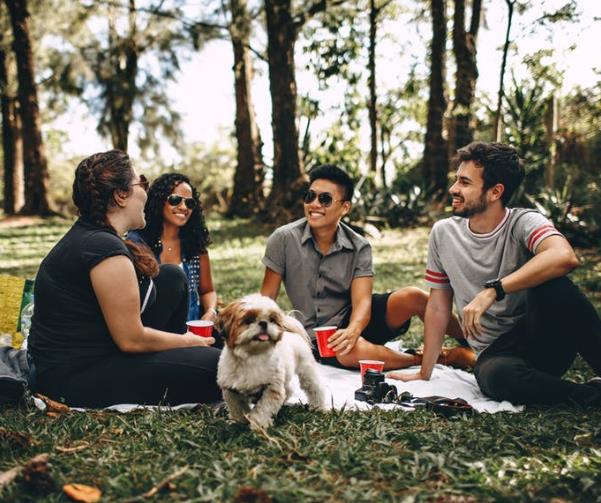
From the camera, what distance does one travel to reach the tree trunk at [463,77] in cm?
1565

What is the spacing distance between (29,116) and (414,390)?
18.4 metres

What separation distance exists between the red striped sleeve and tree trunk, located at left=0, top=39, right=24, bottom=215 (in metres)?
20.7

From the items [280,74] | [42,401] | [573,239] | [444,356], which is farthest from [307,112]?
[42,401]

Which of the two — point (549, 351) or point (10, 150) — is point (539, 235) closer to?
point (549, 351)

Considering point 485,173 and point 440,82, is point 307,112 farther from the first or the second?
point 485,173

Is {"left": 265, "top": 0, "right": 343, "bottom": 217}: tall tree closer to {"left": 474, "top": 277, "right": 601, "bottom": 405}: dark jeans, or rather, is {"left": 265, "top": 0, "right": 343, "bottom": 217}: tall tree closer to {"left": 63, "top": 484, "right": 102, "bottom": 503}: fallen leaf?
{"left": 474, "top": 277, "right": 601, "bottom": 405}: dark jeans

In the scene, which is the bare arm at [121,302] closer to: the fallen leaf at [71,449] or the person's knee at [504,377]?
the fallen leaf at [71,449]

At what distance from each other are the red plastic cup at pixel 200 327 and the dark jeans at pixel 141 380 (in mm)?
312

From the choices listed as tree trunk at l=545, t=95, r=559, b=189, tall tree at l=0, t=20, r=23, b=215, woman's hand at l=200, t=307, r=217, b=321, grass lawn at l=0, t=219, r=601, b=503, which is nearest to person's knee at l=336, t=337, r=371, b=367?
woman's hand at l=200, t=307, r=217, b=321

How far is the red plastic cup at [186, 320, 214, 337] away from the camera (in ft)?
13.3

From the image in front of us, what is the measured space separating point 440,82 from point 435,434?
14882 mm

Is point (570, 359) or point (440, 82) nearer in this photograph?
point (570, 359)

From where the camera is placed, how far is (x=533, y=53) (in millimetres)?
13766

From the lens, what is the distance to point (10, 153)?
2278 centimetres
